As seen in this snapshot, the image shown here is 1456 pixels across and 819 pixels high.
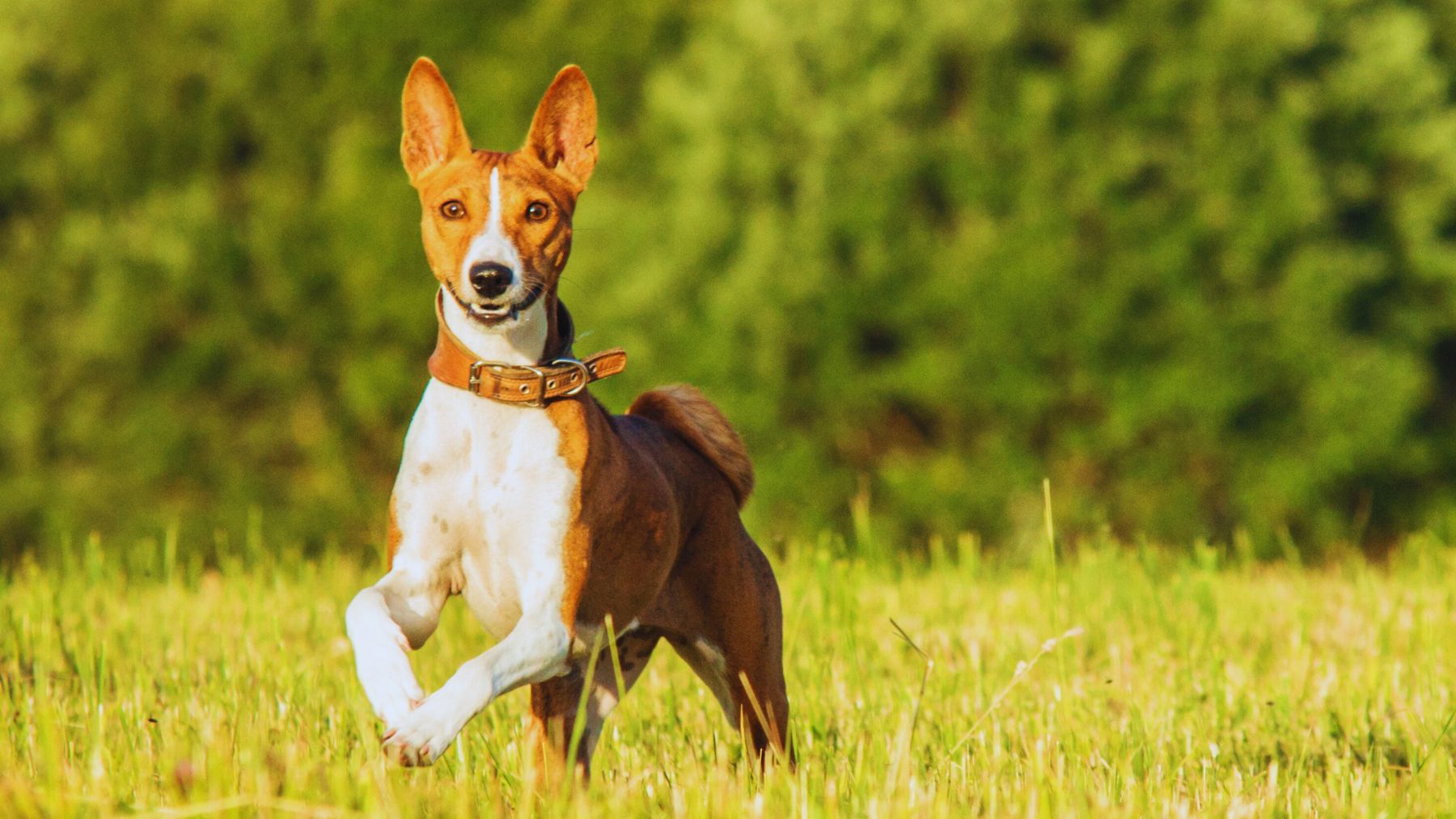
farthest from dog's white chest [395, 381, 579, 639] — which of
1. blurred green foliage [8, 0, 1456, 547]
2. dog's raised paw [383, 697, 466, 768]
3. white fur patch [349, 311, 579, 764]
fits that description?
blurred green foliage [8, 0, 1456, 547]

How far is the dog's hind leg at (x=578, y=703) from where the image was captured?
3408 mm

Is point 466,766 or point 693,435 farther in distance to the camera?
point 693,435

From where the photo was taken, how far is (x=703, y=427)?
150 inches

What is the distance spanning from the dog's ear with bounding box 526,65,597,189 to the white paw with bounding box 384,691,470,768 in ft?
3.90

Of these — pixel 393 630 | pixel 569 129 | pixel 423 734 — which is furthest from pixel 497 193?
pixel 423 734

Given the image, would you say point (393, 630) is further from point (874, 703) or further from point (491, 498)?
point (874, 703)

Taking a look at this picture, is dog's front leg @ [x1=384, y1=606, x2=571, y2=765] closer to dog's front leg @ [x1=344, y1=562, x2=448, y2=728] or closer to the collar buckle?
dog's front leg @ [x1=344, y1=562, x2=448, y2=728]

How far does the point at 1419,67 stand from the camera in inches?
481

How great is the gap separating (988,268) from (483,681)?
9.04 m

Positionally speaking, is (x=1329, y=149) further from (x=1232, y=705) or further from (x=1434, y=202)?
(x=1232, y=705)

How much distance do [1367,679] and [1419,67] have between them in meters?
8.94

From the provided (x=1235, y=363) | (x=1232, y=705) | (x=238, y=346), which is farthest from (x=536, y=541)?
(x=238, y=346)

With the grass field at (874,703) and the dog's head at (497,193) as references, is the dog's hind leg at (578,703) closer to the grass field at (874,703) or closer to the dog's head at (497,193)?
the grass field at (874,703)

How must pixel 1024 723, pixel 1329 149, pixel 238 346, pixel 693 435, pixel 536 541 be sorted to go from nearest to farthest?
1. pixel 536 541
2. pixel 693 435
3. pixel 1024 723
4. pixel 1329 149
5. pixel 238 346
